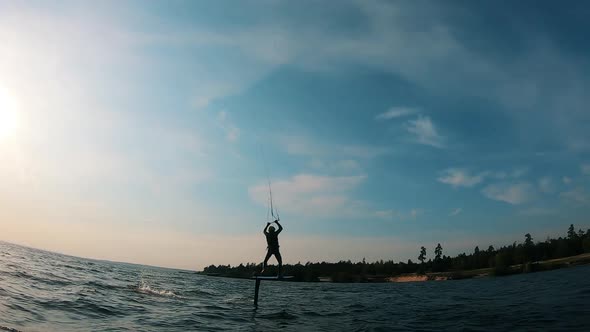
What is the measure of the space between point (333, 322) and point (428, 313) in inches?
304

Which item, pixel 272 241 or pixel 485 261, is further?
pixel 485 261

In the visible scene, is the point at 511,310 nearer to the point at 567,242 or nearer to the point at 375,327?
the point at 375,327

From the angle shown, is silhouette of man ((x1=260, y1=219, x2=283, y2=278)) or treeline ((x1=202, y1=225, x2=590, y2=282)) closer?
silhouette of man ((x1=260, y1=219, x2=283, y2=278))

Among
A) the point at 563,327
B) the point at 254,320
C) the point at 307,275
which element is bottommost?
the point at 307,275

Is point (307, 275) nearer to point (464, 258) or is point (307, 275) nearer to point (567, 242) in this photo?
point (464, 258)

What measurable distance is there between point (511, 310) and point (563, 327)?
810 centimetres

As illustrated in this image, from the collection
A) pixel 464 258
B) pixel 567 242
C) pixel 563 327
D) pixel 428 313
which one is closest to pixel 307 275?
pixel 464 258

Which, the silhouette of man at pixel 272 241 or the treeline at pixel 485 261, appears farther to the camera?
the treeline at pixel 485 261

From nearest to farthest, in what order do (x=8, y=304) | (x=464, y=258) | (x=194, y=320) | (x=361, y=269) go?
(x=8, y=304) < (x=194, y=320) < (x=464, y=258) < (x=361, y=269)

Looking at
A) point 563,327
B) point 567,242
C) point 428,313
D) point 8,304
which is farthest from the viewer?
point 567,242

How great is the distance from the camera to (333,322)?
22.5 meters

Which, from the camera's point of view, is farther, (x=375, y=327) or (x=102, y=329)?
(x=375, y=327)

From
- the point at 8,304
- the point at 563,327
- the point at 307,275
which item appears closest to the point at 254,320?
the point at 8,304

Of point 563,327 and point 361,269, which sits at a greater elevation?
point 563,327
